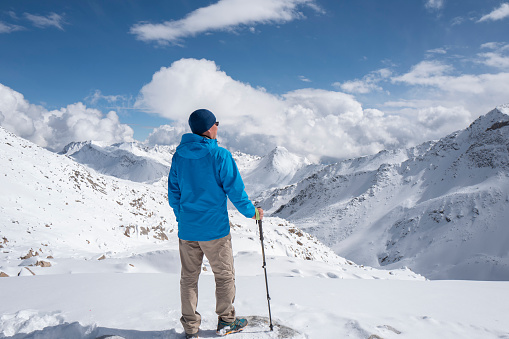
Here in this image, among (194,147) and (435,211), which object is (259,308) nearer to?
(194,147)

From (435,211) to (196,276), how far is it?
7176cm

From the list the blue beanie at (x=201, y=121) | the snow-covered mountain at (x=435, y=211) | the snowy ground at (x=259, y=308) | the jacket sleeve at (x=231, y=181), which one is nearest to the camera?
the jacket sleeve at (x=231, y=181)

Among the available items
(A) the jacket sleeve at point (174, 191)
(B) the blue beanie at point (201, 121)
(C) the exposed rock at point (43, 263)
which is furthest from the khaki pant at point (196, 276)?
(C) the exposed rock at point (43, 263)

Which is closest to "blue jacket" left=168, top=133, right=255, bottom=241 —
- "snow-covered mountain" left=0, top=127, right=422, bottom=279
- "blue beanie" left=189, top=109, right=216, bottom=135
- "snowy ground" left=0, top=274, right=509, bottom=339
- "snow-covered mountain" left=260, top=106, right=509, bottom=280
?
"blue beanie" left=189, top=109, right=216, bottom=135

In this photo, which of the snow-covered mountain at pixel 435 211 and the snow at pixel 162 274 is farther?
the snow-covered mountain at pixel 435 211

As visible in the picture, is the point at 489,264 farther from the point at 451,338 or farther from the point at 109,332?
the point at 109,332

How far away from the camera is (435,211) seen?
2456 inches

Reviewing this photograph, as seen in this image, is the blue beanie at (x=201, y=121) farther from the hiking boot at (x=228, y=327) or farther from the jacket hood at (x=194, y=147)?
the hiking boot at (x=228, y=327)

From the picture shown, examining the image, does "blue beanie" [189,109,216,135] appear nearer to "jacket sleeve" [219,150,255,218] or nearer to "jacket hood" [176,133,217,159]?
"jacket hood" [176,133,217,159]

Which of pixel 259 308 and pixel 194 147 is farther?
pixel 259 308

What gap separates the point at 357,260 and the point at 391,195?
3709 centimetres

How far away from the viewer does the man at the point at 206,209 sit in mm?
3645

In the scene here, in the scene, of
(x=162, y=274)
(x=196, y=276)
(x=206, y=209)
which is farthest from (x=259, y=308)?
(x=162, y=274)

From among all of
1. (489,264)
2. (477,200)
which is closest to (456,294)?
(489,264)
